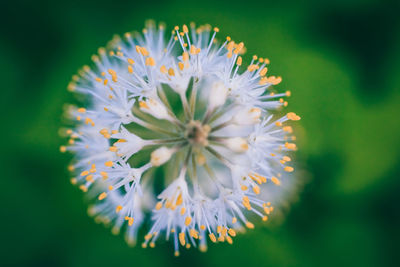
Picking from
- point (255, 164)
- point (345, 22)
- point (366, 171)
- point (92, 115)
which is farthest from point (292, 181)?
point (92, 115)

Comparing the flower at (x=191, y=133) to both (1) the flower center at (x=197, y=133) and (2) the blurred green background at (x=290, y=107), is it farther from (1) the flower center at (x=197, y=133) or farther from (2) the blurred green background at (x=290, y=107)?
(2) the blurred green background at (x=290, y=107)

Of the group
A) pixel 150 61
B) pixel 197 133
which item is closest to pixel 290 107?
pixel 197 133

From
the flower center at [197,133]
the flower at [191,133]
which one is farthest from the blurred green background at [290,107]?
the flower center at [197,133]

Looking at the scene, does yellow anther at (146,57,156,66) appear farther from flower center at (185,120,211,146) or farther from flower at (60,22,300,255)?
flower center at (185,120,211,146)

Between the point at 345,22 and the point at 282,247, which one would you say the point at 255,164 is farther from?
the point at 345,22

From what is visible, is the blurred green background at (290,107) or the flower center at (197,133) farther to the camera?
the blurred green background at (290,107)

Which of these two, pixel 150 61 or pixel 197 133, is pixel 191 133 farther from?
pixel 150 61
